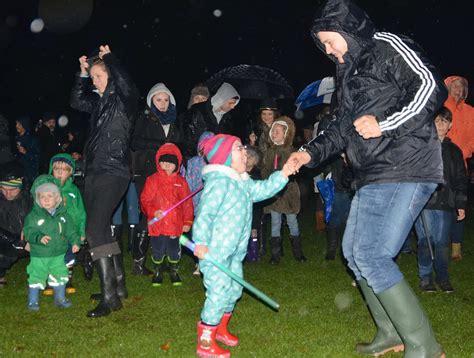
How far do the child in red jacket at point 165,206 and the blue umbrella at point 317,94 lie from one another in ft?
17.5

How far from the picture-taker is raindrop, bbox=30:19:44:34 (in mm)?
27875

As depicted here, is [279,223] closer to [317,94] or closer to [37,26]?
[317,94]

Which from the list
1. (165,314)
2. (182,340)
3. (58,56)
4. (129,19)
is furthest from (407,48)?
(129,19)

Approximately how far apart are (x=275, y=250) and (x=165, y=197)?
213 centimetres

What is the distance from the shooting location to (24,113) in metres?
26.7

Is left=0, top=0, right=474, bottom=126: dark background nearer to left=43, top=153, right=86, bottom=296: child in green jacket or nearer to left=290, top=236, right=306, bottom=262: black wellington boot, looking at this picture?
left=290, top=236, right=306, bottom=262: black wellington boot

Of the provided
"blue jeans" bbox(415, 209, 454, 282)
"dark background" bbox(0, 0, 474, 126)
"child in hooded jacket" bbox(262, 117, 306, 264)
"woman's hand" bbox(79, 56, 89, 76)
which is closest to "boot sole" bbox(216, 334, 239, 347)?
"blue jeans" bbox(415, 209, 454, 282)

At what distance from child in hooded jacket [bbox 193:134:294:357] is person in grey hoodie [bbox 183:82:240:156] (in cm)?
319

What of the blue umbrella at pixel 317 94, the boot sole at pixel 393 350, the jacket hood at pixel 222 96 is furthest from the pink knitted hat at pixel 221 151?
the blue umbrella at pixel 317 94

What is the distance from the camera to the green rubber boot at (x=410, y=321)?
433cm

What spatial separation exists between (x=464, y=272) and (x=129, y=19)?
26.5 meters

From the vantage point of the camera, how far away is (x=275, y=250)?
9016 millimetres

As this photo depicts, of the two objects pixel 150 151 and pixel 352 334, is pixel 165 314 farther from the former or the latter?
pixel 150 151

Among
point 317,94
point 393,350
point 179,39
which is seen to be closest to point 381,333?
point 393,350
